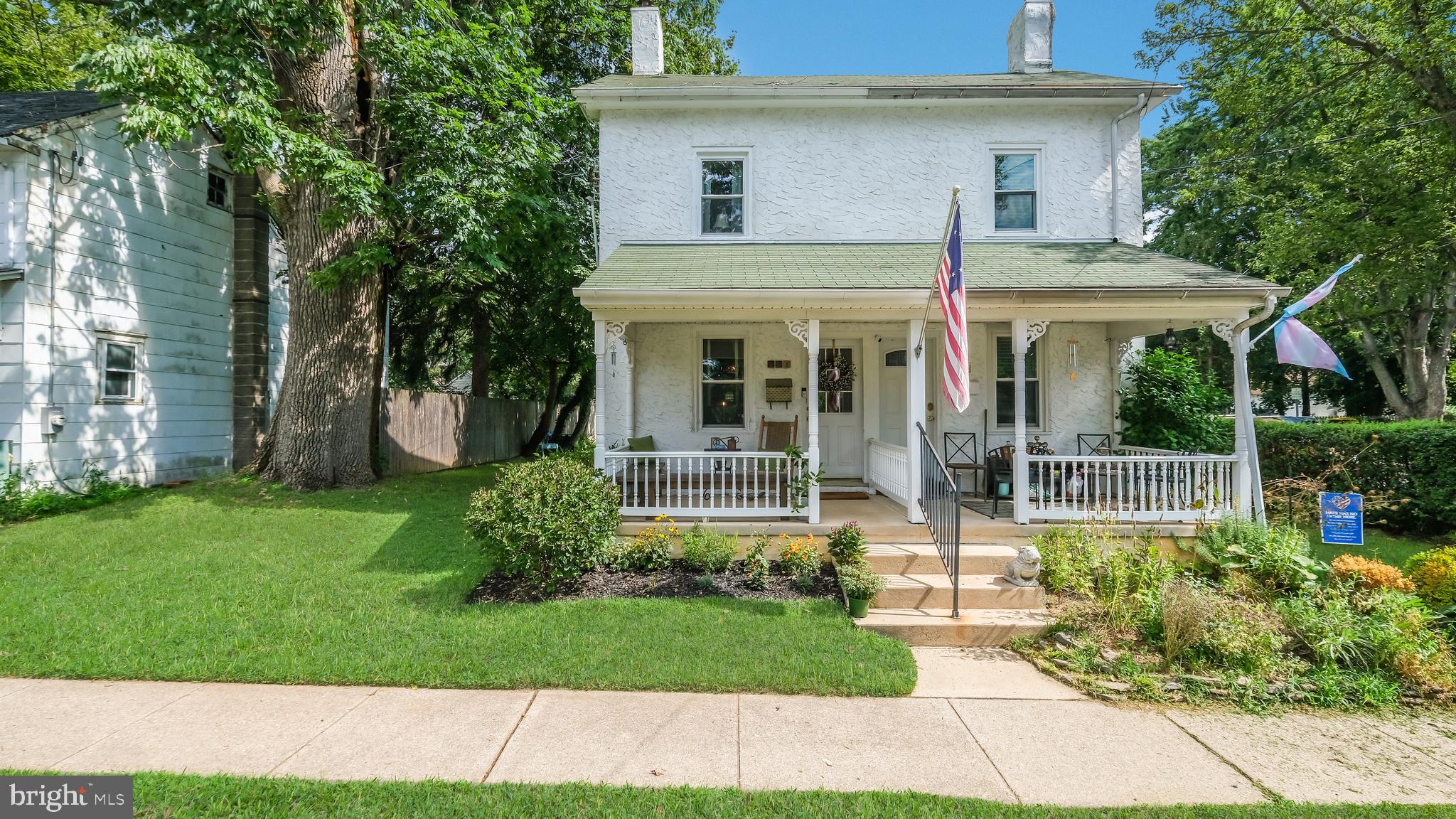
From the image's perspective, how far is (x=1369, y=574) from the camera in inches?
211

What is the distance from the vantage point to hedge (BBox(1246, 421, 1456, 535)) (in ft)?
25.8

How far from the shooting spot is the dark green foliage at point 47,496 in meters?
8.37

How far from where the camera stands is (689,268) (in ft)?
25.8

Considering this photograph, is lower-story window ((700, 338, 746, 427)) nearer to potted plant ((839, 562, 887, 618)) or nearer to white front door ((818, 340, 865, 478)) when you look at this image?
white front door ((818, 340, 865, 478))

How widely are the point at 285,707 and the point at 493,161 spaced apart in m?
8.49

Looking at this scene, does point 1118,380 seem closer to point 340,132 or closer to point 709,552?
point 709,552

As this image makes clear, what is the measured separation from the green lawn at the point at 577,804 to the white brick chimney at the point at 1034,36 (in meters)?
12.1

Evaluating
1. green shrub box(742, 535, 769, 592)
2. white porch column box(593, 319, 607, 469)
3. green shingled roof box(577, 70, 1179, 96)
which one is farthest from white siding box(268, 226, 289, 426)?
green shrub box(742, 535, 769, 592)

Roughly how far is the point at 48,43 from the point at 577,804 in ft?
74.8

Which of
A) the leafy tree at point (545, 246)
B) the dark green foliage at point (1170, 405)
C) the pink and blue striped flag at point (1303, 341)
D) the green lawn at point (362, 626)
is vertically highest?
the leafy tree at point (545, 246)

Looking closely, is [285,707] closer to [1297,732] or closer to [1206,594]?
[1297,732]

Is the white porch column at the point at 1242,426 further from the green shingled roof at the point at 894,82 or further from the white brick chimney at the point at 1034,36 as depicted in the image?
the white brick chimney at the point at 1034,36

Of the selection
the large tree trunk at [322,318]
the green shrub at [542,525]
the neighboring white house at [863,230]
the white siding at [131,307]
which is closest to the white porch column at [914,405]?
the neighboring white house at [863,230]

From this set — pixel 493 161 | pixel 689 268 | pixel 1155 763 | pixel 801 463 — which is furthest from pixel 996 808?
pixel 493 161
